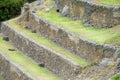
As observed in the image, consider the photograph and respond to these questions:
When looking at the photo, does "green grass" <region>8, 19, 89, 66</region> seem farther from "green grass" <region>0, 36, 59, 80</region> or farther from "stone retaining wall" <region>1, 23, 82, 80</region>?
"green grass" <region>0, 36, 59, 80</region>

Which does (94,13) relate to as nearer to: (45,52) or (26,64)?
(45,52)

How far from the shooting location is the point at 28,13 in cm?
3219

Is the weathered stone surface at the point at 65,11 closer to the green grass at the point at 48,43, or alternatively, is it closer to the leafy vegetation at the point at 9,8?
the green grass at the point at 48,43

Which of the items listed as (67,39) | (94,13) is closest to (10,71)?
(67,39)

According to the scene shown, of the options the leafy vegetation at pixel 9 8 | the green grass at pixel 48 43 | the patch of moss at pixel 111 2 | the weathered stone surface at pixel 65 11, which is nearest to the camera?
the green grass at pixel 48 43

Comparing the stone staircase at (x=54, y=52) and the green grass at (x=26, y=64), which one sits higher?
the stone staircase at (x=54, y=52)

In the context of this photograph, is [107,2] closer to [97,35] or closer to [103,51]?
[97,35]

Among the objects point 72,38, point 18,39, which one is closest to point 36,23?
point 18,39

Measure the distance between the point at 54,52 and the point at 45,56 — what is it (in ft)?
3.86

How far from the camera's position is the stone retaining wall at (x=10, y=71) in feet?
81.1

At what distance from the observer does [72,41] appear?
24.5m

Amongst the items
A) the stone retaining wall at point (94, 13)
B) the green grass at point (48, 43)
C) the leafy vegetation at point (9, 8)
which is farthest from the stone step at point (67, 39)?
the leafy vegetation at point (9, 8)

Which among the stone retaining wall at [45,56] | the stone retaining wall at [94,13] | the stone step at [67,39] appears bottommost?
the stone retaining wall at [45,56]

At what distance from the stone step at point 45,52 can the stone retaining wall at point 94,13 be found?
251 centimetres
